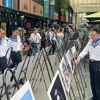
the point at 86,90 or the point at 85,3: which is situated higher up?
the point at 85,3

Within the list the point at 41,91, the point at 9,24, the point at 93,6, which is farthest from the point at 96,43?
the point at 93,6

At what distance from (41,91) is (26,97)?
190 inches

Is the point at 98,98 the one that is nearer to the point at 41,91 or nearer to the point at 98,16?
the point at 41,91

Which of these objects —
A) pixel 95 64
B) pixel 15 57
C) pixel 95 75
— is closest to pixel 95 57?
pixel 95 64

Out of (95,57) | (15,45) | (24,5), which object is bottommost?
(95,57)

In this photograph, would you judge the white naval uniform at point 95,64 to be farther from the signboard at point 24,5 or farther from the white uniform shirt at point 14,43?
the signboard at point 24,5

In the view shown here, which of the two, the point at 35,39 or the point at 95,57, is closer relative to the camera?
the point at 95,57

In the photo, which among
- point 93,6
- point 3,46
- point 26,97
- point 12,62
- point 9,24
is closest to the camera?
point 26,97

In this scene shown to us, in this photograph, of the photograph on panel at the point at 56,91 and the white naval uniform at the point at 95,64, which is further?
the white naval uniform at the point at 95,64

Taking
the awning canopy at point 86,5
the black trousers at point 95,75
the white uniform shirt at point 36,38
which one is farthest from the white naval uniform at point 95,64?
the awning canopy at point 86,5

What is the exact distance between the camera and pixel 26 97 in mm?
2924

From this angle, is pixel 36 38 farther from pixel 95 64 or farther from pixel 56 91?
pixel 56 91

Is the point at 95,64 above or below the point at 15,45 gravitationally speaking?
below

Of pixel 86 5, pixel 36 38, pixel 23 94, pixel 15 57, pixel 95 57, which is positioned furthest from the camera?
pixel 86 5
